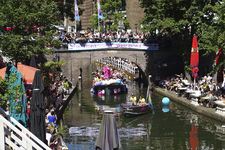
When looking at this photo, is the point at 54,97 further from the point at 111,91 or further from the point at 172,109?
the point at 111,91

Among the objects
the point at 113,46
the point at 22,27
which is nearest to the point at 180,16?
the point at 113,46

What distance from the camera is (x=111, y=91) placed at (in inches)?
1245

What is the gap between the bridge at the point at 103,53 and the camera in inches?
1364

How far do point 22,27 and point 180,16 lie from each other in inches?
651

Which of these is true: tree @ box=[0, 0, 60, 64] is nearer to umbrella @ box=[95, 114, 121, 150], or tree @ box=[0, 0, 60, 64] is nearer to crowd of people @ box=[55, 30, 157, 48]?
umbrella @ box=[95, 114, 121, 150]

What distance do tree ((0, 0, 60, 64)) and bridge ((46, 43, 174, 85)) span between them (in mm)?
15544

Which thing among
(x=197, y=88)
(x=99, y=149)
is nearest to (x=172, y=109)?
(x=197, y=88)

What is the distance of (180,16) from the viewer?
29.5m

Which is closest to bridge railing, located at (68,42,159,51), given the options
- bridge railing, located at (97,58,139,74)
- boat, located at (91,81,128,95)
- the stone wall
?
boat, located at (91,81,128,95)

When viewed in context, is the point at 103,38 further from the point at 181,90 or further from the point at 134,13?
the point at 134,13

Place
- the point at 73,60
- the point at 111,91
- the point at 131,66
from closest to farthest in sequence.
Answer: the point at 111,91, the point at 73,60, the point at 131,66

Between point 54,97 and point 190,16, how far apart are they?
13.9 m

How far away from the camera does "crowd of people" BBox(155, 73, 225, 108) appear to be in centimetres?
2131

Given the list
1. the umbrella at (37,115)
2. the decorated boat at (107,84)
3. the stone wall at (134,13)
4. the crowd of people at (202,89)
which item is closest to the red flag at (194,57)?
the crowd of people at (202,89)
